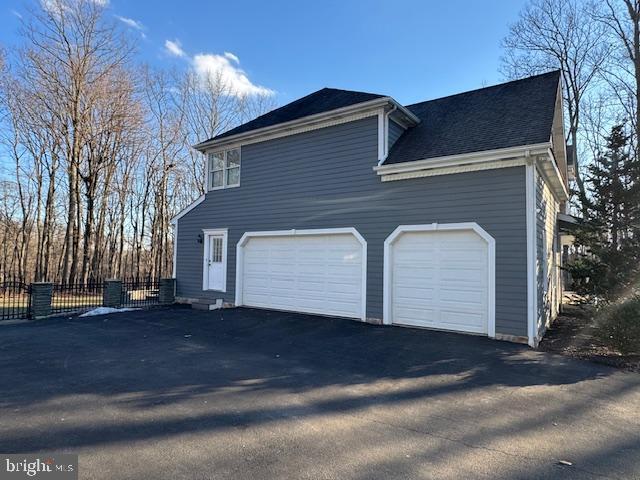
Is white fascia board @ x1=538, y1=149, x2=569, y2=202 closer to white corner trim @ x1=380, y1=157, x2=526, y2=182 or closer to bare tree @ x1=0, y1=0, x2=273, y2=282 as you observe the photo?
white corner trim @ x1=380, y1=157, x2=526, y2=182

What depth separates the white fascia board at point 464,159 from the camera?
693 cm

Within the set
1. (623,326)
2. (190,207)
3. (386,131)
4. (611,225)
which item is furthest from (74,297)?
(611,225)

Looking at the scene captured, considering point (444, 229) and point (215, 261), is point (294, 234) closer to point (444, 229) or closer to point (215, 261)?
point (215, 261)

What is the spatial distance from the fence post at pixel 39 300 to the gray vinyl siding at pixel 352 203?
382 centimetres

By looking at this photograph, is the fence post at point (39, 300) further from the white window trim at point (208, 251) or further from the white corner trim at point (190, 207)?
the white corner trim at point (190, 207)

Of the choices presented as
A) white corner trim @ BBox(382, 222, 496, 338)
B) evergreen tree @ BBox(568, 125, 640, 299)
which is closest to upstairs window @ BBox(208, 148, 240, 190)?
white corner trim @ BBox(382, 222, 496, 338)

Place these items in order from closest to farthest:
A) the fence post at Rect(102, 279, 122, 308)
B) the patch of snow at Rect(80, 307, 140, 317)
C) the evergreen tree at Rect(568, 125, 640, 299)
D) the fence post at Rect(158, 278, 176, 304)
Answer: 1. the evergreen tree at Rect(568, 125, 640, 299)
2. the patch of snow at Rect(80, 307, 140, 317)
3. the fence post at Rect(102, 279, 122, 308)
4. the fence post at Rect(158, 278, 176, 304)

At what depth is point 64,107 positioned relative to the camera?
57.2ft

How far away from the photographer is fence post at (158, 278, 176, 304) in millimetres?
12742

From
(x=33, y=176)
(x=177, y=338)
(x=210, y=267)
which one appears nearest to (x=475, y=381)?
(x=177, y=338)

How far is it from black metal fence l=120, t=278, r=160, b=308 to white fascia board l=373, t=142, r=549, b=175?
898 cm

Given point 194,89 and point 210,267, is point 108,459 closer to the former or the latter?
point 210,267

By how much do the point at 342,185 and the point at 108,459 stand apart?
7.73 m

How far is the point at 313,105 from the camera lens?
1130 cm
